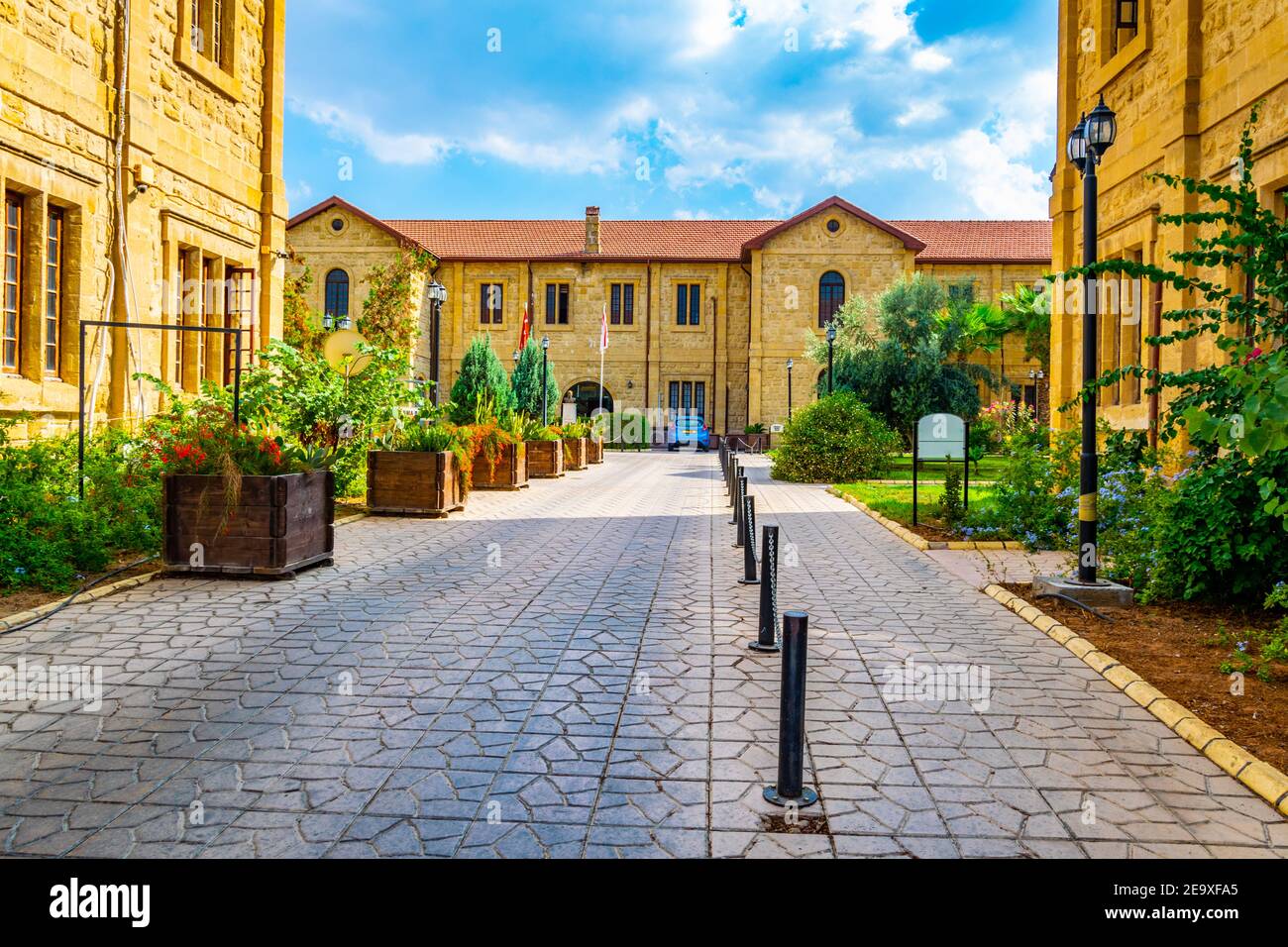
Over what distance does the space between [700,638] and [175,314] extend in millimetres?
11062

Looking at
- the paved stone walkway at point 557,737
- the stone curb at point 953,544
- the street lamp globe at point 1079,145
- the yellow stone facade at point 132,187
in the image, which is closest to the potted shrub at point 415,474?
the yellow stone facade at point 132,187

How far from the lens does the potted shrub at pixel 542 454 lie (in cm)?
2212

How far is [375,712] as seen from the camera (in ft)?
14.7

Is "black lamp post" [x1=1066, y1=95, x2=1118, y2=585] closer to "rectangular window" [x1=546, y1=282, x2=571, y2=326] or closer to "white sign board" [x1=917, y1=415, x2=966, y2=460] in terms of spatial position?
"white sign board" [x1=917, y1=415, x2=966, y2=460]

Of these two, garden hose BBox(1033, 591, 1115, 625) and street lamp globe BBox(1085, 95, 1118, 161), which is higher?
street lamp globe BBox(1085, 95, 1118, 161)

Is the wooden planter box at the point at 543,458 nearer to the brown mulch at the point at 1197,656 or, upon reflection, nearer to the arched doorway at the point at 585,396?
the brown mulch at the point at 1197,656

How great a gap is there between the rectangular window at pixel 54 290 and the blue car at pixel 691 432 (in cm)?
3339

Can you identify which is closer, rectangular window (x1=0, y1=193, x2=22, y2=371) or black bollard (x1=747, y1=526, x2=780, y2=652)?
black bollard (x1=747, y1=526, x2=780, y2=652)

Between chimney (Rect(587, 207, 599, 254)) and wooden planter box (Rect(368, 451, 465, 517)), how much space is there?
112 ft

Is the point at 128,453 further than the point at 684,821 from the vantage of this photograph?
Yes

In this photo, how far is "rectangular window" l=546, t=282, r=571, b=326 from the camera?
45469 millimetres

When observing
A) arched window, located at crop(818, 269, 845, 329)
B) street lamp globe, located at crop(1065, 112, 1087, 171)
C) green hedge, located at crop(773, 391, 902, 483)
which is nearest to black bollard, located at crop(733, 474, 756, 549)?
street lamp globe, located at crop(1065, 112, 1087, 171)
